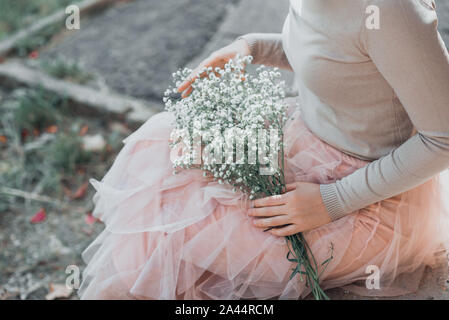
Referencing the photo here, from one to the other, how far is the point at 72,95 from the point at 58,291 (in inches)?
61.1

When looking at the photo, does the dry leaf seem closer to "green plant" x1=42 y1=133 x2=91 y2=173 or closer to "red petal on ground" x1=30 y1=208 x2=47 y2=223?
"red petal on ground" x1=30 y1=208 x2=47 y2=223

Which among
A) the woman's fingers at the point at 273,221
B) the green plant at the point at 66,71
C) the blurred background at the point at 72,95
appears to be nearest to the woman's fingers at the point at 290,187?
the woman's fingers at the point at 273,221

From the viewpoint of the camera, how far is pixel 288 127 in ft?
5.45

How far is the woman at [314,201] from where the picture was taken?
1276mm

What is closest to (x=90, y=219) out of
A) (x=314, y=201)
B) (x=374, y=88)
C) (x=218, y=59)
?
(x=218, y=59)

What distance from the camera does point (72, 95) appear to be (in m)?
3.09

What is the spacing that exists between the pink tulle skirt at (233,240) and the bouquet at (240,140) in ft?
0.18

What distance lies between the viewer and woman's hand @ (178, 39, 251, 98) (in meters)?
1.63

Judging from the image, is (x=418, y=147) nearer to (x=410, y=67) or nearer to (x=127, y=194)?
(x=410, y=67)

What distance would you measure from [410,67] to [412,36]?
81mm

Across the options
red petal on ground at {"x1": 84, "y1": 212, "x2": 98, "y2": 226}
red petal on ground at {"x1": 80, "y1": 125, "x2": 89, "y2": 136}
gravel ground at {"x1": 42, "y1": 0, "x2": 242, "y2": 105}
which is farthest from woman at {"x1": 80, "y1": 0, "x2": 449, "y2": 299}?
gravel ground at {"x1": 42, "y1": 0, "x2": 242, "y2": 105}

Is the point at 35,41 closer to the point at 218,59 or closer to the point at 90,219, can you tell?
the point at 90,219

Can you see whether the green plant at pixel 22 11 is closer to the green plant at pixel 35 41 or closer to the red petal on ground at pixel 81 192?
the green plant at pixel 35 41
